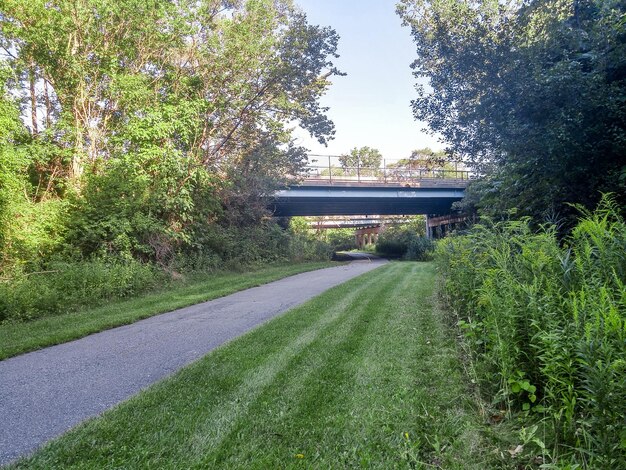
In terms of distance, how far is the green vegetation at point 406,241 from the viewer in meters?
26.9

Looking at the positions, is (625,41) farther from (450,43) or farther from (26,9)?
(26,9)

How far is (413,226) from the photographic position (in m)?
35.9

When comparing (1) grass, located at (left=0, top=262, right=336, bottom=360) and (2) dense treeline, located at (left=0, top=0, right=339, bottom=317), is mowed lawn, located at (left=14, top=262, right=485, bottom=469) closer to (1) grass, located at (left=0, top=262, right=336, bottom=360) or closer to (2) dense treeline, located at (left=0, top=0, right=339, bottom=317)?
(1) grass, located at (left=0, top=262, right=336, bottom=360)

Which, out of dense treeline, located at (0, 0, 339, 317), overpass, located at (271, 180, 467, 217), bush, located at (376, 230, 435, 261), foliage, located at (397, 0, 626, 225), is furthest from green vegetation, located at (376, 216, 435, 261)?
foliage, located at (397, 0, 626, 225)

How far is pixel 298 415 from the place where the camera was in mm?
2775

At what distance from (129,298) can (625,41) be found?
1080 centimetres

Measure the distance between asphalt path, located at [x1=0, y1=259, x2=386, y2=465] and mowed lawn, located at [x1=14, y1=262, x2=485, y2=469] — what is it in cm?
31

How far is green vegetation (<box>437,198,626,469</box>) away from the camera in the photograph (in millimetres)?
1812

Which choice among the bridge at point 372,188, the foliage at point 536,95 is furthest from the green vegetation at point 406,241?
the foliage at point 536,95

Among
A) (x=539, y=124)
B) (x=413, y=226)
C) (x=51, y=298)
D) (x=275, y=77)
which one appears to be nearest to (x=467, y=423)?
(x=539, y=124)

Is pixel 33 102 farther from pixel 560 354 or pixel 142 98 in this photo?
pixel 560 354

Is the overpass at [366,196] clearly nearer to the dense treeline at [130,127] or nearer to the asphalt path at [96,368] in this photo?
the dense treeline at [130,127]

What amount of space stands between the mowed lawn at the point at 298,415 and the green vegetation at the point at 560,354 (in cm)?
33

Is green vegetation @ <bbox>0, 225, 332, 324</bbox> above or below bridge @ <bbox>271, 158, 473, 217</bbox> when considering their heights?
below
